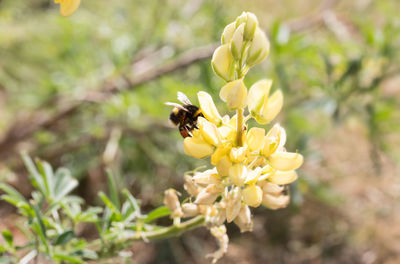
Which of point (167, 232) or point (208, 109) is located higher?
point (208, 109)

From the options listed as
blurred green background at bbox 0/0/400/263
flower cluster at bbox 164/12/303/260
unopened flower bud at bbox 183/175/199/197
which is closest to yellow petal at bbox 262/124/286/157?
flower cluster at bbox 164/12/303/260

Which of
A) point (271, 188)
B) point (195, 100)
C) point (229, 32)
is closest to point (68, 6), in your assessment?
point (229, 32)

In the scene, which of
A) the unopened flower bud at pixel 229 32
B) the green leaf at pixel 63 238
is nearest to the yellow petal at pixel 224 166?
the unopened flower bud at pixel 229 32

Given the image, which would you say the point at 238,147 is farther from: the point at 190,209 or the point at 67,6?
the point at 67,6

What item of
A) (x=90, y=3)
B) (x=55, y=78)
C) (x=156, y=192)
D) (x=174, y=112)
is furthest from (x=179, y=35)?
(x=174, y=112)

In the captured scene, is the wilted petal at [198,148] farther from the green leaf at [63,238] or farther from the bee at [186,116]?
the green leaf at [63,238]
